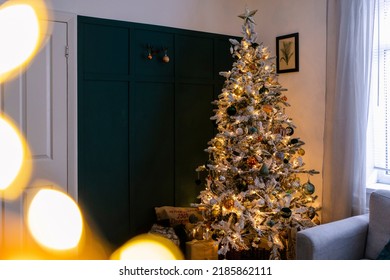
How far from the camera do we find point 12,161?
9.63ft

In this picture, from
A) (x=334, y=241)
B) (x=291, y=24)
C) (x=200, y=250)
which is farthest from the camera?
(x=291, y=24)

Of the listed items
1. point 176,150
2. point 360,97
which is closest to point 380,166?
point 360,97

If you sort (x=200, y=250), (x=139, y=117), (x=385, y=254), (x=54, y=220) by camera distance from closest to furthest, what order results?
(x=385, y=254)
(x=54, y=220)
(x=200, y=250)
(x=139, y=117)

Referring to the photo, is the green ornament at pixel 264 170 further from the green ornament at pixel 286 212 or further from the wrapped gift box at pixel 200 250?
the wrapped gift box at pixel 200 250

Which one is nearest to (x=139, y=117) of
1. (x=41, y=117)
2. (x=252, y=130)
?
(x=41, y=117)

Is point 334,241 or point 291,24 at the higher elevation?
point 291,24

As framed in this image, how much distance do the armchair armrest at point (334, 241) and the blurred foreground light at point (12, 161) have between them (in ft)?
6.58

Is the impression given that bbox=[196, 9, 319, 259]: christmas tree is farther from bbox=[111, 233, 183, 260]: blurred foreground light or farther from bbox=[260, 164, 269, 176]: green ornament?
bbox=[111, 233, 183, 260]: blurred foreground light

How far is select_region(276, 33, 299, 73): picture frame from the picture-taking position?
3.65m

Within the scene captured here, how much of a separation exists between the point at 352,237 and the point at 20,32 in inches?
107

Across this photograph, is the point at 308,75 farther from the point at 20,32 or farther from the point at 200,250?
the point at 20,32

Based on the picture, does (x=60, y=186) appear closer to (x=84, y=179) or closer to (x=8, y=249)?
(x=84, y=179)

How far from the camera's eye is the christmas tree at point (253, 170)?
9.61 feet

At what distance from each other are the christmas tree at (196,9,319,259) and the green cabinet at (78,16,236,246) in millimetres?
646
